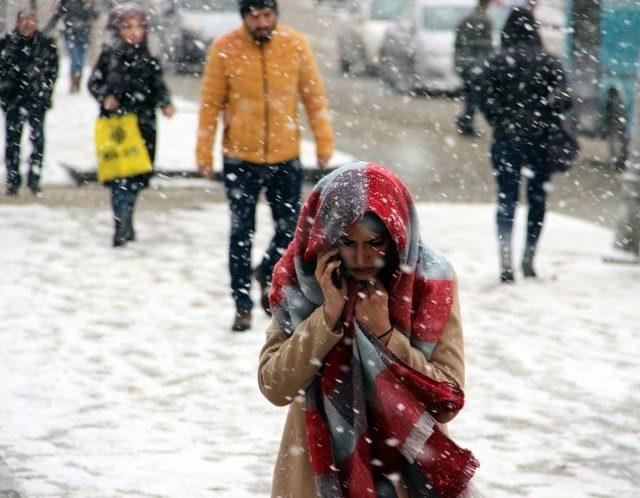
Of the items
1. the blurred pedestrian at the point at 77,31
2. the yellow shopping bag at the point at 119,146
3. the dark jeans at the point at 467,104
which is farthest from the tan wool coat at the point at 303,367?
the blurred pedestrian at the point at 77,31

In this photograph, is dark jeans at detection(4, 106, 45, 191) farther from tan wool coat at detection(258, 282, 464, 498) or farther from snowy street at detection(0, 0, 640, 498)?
tan wool coat at detection(258, 282, 464, 498)

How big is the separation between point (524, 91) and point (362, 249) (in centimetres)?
634

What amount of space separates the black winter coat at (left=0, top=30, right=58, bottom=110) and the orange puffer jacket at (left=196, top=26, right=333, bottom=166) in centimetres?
505

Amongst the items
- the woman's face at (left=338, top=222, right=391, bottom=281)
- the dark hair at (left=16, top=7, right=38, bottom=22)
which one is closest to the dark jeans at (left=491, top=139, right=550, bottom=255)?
the dark hair at (left=16, top=7, right=38, bottom=22)

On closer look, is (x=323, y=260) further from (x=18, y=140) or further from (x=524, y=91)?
(x=18, y=140)

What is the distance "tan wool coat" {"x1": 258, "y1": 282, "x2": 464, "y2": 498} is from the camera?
296 centimetres

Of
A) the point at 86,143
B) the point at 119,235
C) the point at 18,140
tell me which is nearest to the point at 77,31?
the point at 86,143

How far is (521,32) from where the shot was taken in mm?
9086

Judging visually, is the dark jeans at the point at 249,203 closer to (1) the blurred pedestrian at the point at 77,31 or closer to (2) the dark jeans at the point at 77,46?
(1) the blurred pedestrian at the point at 77,31

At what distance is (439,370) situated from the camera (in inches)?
120

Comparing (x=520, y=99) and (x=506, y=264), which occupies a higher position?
(x=520, y=99)

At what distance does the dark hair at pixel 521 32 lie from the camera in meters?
9.10

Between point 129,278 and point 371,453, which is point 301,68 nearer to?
point 129,278

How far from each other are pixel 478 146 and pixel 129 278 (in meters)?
9.44
